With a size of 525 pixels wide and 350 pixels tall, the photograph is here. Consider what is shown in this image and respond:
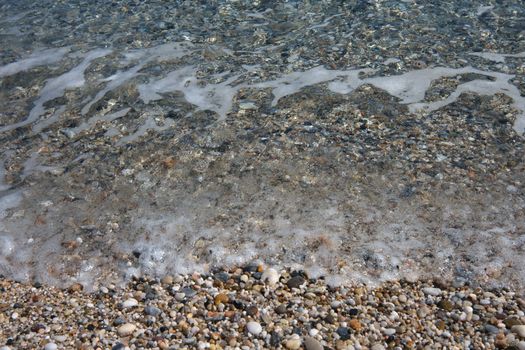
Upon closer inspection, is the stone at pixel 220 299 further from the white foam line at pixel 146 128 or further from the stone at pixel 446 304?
the white foam line at pixel 146 128

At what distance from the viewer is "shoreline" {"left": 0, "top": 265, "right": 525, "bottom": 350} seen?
3447mm

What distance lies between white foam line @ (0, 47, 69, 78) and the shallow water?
0.03 meters

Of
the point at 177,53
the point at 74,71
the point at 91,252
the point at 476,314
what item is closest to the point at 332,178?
the point at 476,314

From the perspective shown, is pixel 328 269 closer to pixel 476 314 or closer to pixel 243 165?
pixel 476 314

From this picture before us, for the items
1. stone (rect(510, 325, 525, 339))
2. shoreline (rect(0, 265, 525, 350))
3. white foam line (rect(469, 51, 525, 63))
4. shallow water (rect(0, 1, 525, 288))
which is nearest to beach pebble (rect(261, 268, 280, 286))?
shoreline (rect(0, 265, 525, 350))

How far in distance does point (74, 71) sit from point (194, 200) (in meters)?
3.57

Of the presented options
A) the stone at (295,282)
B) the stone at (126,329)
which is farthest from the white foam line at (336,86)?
the stone at (126,329)

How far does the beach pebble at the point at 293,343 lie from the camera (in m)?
3.40

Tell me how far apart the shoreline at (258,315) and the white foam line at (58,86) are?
2.78 m

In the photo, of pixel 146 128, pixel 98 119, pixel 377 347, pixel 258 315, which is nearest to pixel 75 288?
pixel 258 315

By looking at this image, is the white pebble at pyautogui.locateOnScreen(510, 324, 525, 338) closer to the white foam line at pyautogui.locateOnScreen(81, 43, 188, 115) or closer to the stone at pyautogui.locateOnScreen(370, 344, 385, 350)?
the stone at pyautogui.locateOnScreen(370, 344, 385, 350)

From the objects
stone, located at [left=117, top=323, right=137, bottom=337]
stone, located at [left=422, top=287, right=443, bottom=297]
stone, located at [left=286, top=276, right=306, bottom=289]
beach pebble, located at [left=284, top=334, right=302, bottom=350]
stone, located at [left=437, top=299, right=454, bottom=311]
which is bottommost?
stone, located at [left=422, top=287, right=443, bottom=297]

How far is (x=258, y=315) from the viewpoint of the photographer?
12.0 ft

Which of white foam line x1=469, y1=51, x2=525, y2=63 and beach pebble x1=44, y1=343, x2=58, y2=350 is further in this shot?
white foam line x1=469, y1=51, x2=525, y2=63
